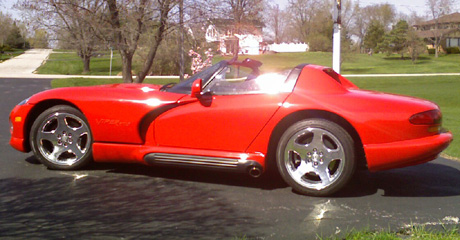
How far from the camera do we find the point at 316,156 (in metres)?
4.59

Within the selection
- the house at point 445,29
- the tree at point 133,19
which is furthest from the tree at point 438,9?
the tree at point 133,19

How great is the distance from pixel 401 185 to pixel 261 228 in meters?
2.00

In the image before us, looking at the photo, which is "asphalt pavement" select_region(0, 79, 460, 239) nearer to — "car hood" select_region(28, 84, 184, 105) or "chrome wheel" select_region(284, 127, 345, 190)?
"chrome wheel" select_region(284, 127, 345, 190)

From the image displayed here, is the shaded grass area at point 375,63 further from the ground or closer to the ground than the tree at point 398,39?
closer to the ground

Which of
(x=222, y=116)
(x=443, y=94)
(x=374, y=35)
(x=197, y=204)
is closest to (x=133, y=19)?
(x=222, y=116)

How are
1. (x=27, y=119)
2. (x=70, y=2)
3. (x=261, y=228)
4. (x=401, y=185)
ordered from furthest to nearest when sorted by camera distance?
(x=70, y=2), (x=27, y=119), (x=401, y=185), (x=261, y=228)

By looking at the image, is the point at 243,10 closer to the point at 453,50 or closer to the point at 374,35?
the point at 374,35

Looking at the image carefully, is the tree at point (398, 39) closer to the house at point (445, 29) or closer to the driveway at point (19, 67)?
the house at point (445, 29)

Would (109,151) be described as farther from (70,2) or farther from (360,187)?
(70,2)

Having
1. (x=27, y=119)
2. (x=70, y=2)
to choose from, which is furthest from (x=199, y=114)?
(x=70, y=2)

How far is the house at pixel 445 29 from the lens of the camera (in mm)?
82750

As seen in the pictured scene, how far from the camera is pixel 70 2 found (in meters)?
11.6

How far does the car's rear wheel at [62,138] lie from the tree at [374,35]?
78.3m

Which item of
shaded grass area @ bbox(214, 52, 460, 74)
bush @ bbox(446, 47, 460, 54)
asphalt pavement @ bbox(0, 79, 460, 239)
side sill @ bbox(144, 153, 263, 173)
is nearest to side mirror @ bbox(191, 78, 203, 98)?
side sill @ bbox(144, 153, 263, 173)
